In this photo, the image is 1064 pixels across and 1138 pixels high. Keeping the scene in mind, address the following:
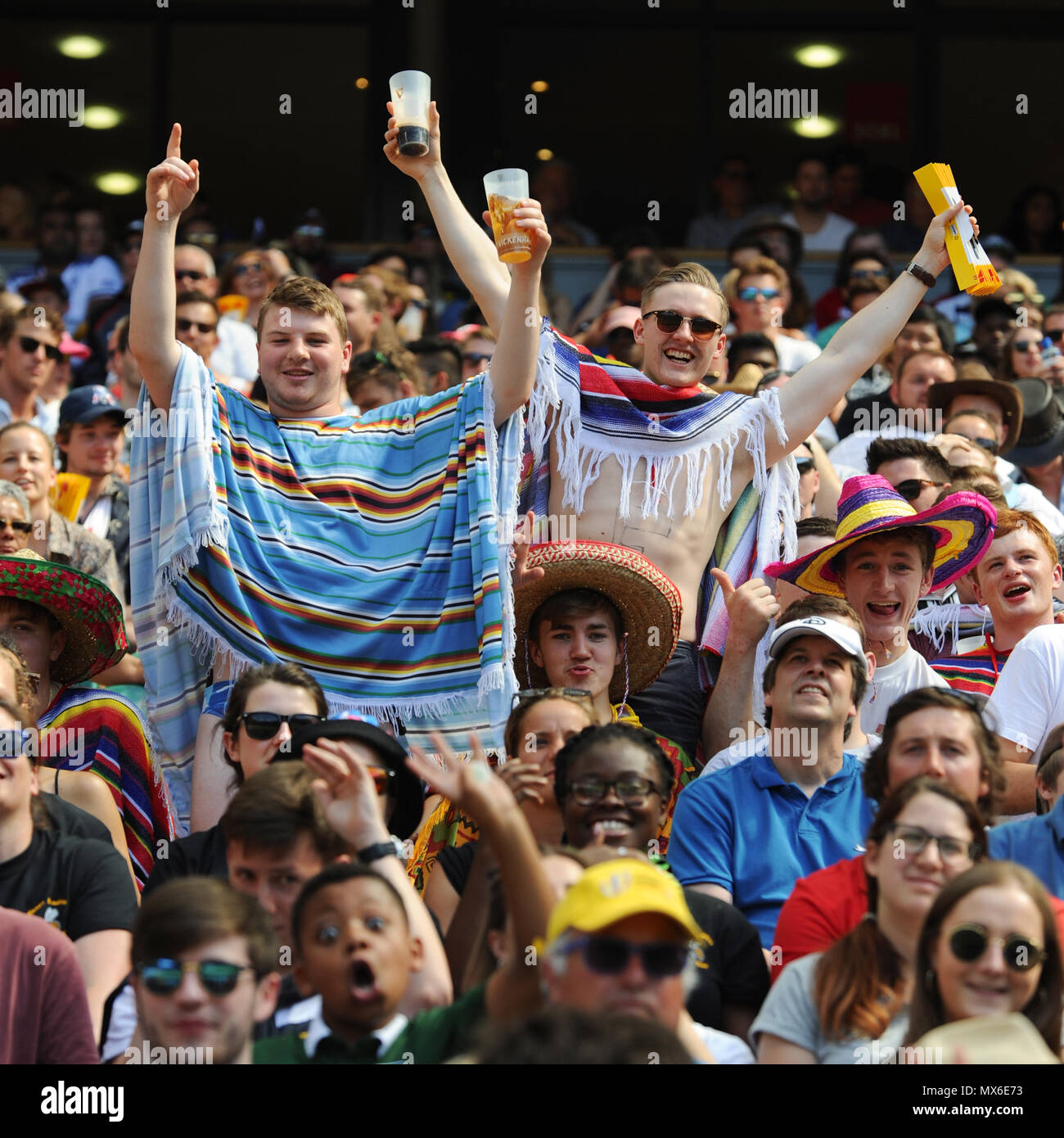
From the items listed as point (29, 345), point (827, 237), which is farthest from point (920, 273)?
point (827, 237)

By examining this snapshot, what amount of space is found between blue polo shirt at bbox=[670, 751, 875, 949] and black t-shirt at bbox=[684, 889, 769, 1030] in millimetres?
314

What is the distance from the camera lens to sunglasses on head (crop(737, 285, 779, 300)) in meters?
8.79

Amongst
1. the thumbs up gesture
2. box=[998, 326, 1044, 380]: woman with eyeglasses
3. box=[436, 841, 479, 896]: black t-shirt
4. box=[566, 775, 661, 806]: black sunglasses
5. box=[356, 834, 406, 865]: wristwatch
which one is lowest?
box=[436, 841, 479, 896]: black t-shirt

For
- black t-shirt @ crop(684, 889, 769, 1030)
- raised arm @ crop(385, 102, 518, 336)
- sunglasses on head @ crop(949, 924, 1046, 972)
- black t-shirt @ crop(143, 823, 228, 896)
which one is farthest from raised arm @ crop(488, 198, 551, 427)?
sunglasses on head @ crop(949, 924, 1046, 972)

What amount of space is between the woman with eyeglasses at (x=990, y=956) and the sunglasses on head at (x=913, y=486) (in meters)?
2.79

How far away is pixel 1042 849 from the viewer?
429 centimetres

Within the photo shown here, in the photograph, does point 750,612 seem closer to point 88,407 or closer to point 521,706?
point 521,706

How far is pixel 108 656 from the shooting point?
5488mm

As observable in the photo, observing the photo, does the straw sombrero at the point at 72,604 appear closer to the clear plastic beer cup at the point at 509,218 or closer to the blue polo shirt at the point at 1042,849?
the clear plastic beer cup at the point at 509,218

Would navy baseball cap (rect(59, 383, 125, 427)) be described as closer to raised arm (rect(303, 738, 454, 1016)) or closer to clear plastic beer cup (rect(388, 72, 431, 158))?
clear plastic beer cup (rect(388, 72, 431, 158))

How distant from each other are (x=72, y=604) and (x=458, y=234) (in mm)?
1543

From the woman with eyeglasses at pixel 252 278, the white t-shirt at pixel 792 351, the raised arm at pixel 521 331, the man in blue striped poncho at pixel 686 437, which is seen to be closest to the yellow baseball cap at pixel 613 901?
the raised arm at pixel 521 331
